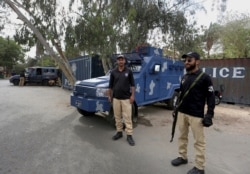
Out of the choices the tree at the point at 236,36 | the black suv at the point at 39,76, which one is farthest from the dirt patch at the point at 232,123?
the black suv at the point at 39,76

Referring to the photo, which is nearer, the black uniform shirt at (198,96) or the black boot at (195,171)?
the black uniform shirt at (198,96)

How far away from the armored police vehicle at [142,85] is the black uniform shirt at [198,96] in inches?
107

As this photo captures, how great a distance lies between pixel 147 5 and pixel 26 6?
5728 millimetres

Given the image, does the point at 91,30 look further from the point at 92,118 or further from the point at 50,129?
the point at 50,129

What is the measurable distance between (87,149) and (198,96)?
2.45 meters

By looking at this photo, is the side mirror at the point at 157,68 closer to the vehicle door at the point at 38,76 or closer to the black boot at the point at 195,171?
the black boot at the point at 195,171

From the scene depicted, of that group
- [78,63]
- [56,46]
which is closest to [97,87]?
[56,46]

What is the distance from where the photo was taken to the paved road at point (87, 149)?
394 centimetres

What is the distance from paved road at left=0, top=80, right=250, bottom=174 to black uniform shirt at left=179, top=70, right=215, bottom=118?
1.04 metres

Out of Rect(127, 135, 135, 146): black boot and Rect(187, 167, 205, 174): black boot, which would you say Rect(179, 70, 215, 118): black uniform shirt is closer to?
Rect(187, 167, 205, 174): black boot

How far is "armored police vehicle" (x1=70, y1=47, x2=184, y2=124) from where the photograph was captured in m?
6.26

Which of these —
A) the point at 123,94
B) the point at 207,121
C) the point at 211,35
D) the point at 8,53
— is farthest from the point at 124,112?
the point at 8,53

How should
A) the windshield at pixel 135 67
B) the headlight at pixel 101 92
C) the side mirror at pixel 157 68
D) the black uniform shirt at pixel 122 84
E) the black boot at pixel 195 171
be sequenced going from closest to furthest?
1. the black boot at pixel 195 171
2. the black uniform shirt at pixel 122 84
3. the headlight at pixel 101 92
4. the windshield at pixel 135 67
5. the side mirror at pixel 157 68

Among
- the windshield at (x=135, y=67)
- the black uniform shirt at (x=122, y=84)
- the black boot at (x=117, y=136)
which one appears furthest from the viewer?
the windshield at (x=135, y=67)
